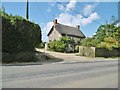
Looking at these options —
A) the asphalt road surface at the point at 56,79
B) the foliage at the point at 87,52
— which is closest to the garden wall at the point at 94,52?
the foliage at the point at 87,52

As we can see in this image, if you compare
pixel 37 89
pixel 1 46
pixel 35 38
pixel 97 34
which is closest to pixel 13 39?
pixel 1 46

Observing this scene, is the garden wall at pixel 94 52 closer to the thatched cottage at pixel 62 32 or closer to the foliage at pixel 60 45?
the foliage at pixel 60 45

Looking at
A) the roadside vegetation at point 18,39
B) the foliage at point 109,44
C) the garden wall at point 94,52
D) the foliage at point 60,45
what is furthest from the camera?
the foliage at point 60,45

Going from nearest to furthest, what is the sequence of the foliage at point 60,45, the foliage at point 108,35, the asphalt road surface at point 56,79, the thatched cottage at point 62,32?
the asphalt road surface at point 56,79, the foliage at point 60,45, the foliage at point 108,35, the thatched cottage at point 62,32

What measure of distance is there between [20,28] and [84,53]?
67.3 feet

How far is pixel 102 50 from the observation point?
4616 centimetres

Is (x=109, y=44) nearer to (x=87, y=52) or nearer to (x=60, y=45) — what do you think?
(x=87, y=52)

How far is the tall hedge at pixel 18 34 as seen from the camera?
80.2ft

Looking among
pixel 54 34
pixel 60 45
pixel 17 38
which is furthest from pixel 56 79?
pixel 54 34

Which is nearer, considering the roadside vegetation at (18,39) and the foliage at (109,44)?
the roadside vegetation at (18,39)

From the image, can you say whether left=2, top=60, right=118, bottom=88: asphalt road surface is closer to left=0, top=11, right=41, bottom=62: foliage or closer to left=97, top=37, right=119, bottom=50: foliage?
left=0, top=11, right=41, bottom=62: foliage

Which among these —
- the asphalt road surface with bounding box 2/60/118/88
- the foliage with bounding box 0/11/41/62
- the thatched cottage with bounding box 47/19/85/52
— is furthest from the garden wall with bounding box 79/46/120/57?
the asphalt road surface with bounding box 2/60/118/88

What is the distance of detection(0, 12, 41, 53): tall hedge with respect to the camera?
2445 cm

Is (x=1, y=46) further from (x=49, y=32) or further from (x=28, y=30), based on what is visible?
(x=49, y=32)
